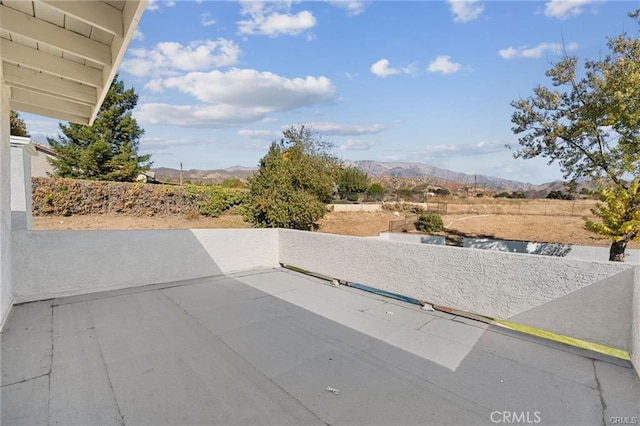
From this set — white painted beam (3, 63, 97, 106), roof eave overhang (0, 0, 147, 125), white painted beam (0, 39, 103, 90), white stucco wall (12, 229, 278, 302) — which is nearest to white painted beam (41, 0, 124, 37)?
roof eave overhang (0, 0, 147, 125)

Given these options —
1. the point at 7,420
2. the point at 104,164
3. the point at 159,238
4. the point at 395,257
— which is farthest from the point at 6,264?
the point at 104,164

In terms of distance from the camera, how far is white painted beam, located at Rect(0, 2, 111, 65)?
2.52 metres

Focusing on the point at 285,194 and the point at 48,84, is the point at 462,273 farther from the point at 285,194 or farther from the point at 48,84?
the point at 285,194

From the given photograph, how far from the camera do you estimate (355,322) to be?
4.11 meters

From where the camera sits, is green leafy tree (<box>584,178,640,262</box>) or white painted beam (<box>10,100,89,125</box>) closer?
white painted beam (<box>10,100,89,125</box>)

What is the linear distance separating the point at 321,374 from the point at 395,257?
2615 millimetres

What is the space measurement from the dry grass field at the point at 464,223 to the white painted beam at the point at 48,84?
865 cm

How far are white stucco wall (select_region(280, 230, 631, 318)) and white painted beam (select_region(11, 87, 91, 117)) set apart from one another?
4739mm

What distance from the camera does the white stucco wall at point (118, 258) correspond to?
4719 mm

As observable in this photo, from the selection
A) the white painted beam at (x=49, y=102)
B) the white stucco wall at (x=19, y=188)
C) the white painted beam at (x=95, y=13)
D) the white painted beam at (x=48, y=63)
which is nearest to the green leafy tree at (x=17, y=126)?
the white stucco wall at (x=19, y=188)

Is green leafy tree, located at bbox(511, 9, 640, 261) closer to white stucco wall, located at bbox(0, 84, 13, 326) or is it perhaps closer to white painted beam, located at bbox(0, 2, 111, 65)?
white painted beam, located at bbox(0, 2, 111, 65)

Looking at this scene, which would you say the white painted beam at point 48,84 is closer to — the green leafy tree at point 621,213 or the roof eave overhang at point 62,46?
the roof eave overhang at point 62,46

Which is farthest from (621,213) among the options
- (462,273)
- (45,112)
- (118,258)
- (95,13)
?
(45,112)

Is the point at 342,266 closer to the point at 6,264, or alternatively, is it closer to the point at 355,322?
the point at 355,322
